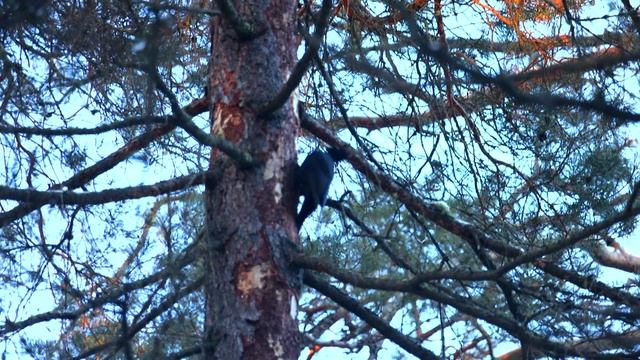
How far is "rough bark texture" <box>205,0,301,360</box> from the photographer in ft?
13.5

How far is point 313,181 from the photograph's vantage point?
4.48 metres

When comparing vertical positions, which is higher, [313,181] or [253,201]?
[313,181]

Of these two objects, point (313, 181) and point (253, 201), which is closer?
point (253, 201)

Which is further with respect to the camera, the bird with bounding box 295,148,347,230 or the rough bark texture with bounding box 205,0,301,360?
the bird with bounding box 295,148,347,230

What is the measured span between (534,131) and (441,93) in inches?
21.9

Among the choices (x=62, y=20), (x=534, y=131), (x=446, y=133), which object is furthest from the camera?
(x=534, y=131)

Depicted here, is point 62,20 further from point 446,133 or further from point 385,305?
point 385,305

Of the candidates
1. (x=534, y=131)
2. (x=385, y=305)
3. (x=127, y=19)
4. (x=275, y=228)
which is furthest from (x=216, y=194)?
(x=385, y=305)

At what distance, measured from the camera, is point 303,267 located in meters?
4.20

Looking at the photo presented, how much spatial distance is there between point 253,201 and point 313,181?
1.03 feet

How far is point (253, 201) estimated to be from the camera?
4305 mm

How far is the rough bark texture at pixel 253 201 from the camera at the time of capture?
4113 millimetres

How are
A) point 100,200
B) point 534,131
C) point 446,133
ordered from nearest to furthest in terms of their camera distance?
1. point 100,200
2. point 446,133
3. point 534,131

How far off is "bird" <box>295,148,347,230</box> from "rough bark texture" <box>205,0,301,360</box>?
60mm
